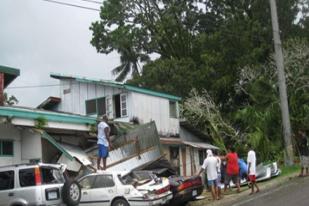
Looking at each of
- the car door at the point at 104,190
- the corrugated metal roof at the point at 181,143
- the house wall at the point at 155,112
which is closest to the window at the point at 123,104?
the house wall at the point at 155,112

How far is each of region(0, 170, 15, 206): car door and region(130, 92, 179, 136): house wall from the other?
13705 mm

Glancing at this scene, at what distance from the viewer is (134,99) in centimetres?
2908

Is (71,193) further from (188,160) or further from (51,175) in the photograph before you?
(188,160)

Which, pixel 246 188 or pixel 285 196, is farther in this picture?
pixel 246 188

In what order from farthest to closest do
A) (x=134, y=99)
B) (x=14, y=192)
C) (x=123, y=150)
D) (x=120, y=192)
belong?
(x=134, y=99), (x=123, y=150), (x=120, y=192), (x=14, y=192)

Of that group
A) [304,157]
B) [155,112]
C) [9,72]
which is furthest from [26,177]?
[155,112]

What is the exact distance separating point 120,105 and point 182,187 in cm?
1070

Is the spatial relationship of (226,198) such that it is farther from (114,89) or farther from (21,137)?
(114,89)

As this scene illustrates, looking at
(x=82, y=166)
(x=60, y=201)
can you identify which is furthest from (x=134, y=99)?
Answer: (x=60, y=201)

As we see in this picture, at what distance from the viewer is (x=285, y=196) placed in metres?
18.0

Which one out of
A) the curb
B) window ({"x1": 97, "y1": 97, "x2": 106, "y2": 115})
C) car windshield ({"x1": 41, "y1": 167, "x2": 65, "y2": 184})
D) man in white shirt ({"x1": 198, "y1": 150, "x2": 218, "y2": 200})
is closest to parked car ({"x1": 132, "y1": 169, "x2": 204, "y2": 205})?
the curb

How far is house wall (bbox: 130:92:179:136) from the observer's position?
96.2 feet

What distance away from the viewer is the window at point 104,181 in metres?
17.7

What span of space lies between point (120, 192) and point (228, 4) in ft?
101
